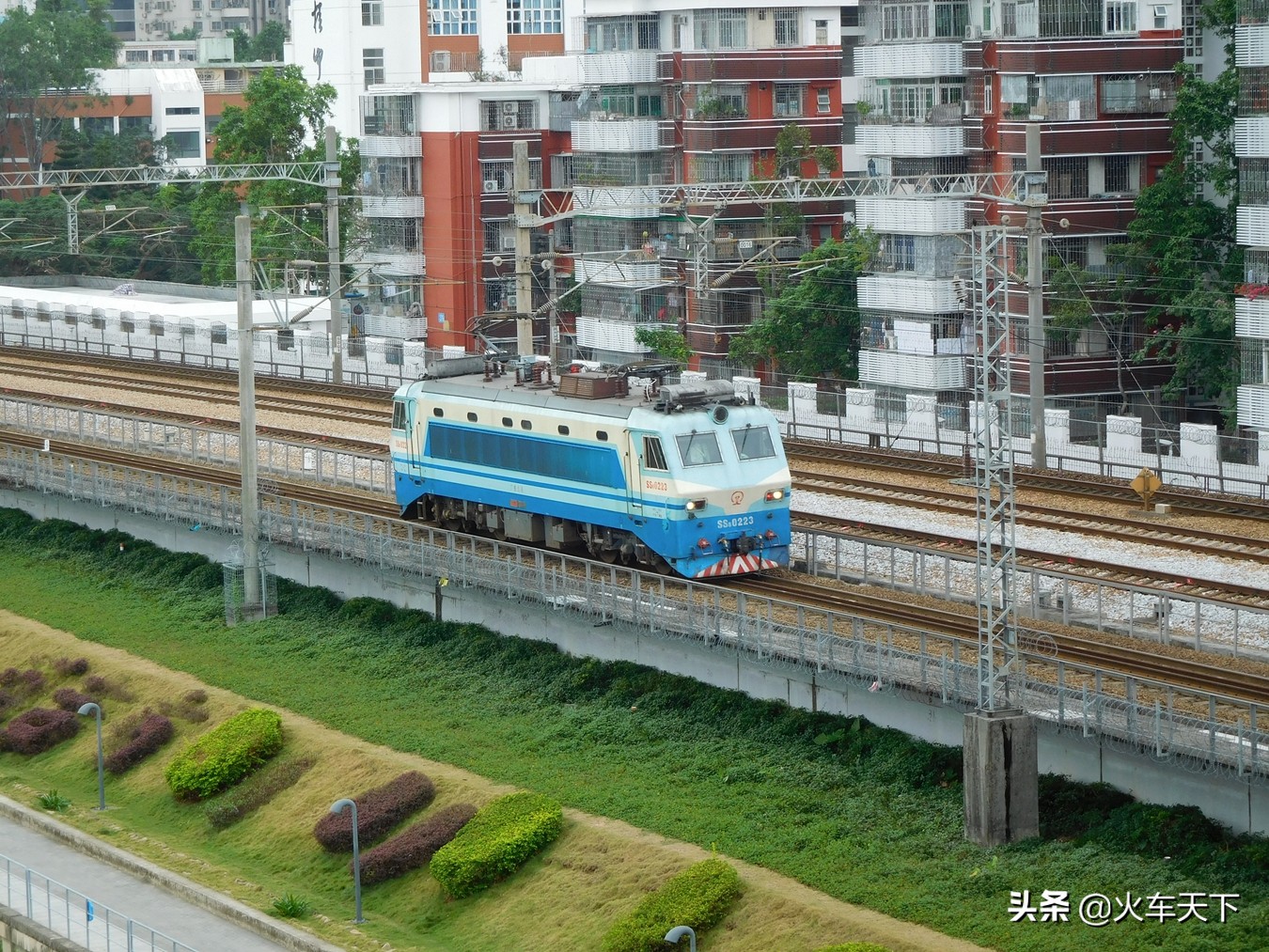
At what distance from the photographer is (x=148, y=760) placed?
39.8m

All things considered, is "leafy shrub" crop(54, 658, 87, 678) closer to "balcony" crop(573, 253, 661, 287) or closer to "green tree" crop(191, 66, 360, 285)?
"balcony" crop(573, 253, 661, 287)

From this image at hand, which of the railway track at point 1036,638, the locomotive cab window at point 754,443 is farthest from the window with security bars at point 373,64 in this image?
the locomotive cab window at point 754,443

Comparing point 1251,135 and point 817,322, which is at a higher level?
point 1251,135

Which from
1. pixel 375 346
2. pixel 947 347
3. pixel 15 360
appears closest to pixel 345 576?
pixel 947 347

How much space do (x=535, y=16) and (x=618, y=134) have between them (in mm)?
31316

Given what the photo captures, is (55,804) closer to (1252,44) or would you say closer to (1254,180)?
(1254,180)

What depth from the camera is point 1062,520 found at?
47.2 metres

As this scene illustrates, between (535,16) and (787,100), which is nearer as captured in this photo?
(787,100)

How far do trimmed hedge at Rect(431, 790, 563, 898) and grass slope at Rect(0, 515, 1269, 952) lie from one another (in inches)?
13.8

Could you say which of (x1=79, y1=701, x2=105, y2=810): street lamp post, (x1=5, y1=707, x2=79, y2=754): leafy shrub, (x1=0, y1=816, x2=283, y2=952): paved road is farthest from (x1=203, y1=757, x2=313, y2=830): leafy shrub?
(x1=5, y1=707, x2=79, y2=754): leafy shrub

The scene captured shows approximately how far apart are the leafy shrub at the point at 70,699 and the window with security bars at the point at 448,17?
6857cm

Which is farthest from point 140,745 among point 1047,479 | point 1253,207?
point 1253,207

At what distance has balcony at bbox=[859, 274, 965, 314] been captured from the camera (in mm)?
65938

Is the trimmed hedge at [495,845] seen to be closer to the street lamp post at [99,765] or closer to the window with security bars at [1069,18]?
the street lamp post at [99,765]
